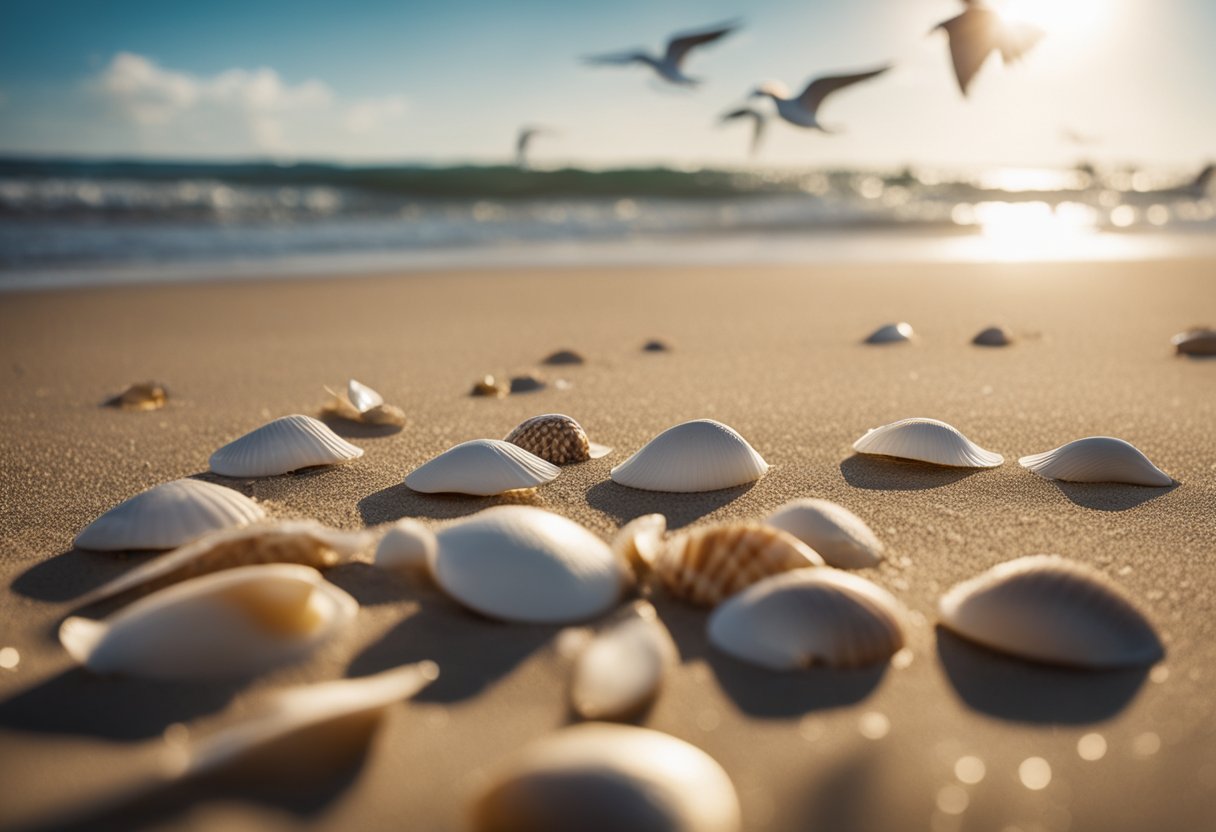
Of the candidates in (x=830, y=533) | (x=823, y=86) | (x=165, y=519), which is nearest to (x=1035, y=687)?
(x=830, y=533)

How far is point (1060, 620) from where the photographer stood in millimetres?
1399

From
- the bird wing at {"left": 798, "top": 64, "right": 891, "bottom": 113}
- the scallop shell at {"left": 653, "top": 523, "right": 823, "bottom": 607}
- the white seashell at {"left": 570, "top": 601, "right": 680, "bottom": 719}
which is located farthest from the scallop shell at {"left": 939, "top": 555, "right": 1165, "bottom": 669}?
the bird wing at {"left": 798, "top": 64, "right": 891, "bottom": 113}

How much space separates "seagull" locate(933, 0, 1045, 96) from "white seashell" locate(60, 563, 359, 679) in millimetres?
2330

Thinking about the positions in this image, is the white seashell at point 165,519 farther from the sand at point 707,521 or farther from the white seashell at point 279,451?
the white seashell at point 279,451

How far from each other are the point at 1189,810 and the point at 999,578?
1.48 feet

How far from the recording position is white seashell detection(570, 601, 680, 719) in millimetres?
1244

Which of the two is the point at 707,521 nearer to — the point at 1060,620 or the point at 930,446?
the point at 930,446

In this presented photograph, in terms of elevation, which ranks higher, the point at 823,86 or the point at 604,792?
the point at 823,86

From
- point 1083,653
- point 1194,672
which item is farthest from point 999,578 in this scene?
point 1194,672

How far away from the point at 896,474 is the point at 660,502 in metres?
0.67

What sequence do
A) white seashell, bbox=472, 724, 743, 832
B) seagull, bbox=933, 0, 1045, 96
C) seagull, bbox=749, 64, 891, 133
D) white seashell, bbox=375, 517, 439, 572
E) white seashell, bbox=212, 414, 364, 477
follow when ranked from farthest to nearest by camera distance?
seagull, bbox=749, 64, 891, 133
seagull, bbox=933, 0, 1045, 96
white seashell, bbox=212, 414, 364, 477
white seashell, bbox=375, 517, 439, 572
white seashell, bbox=472, 724, 743, 832

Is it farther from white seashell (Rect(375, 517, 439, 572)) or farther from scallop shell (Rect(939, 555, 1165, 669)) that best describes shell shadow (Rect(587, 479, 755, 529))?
scallop shell (Rect(939, 555, 1165, 669))

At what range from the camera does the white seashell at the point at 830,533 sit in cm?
174

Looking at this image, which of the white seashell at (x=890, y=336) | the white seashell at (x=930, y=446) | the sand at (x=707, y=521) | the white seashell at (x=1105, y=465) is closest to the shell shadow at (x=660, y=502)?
the sand at (x=707, y=521)
